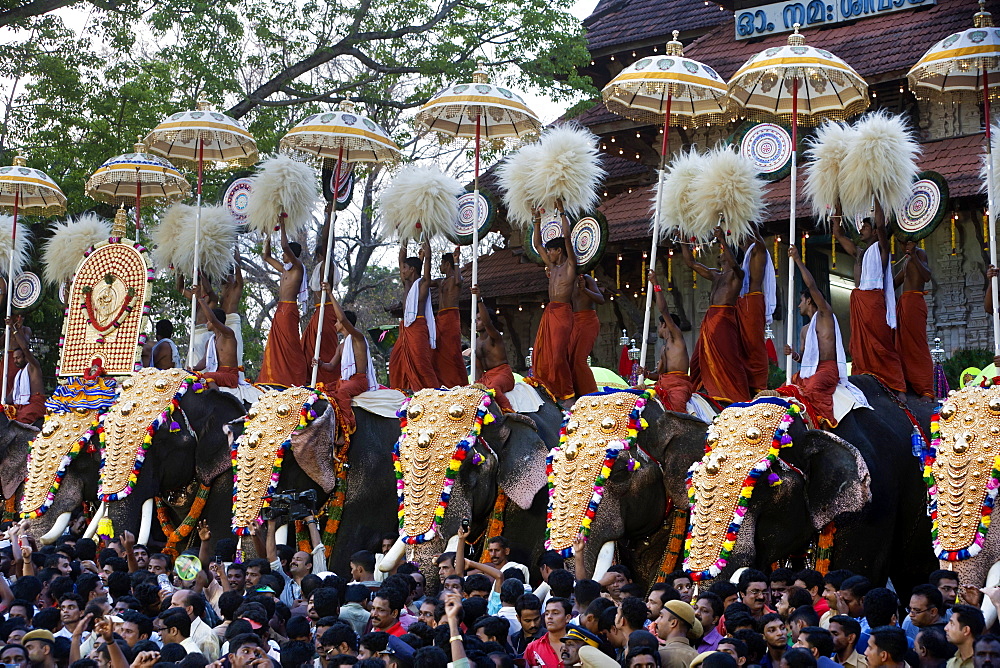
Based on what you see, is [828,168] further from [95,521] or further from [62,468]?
[62,468]

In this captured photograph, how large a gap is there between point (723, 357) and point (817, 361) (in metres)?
0.94

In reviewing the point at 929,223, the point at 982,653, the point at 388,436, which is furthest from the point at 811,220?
the point at 982,653

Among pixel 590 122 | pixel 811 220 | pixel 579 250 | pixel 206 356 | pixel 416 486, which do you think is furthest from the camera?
pixel 590 122

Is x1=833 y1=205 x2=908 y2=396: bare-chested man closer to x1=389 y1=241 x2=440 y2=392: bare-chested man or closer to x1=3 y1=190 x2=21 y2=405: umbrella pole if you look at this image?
x1=389 y1=241 x2=440 y2=392: bare-chested man

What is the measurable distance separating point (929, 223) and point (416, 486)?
4279mm

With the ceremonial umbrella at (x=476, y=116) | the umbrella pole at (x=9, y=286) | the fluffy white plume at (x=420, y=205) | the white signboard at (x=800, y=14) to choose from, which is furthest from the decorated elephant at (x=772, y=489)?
the white signboard at (x=800, y=14)

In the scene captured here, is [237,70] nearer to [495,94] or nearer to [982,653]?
[495,94]

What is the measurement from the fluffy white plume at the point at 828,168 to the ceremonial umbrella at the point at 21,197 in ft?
26.9

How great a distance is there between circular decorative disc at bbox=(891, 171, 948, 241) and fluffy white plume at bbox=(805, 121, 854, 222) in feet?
1.70

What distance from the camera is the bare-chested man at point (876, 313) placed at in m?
10.5

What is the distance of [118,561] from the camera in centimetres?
934

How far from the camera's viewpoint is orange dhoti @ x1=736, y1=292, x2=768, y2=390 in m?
11.1

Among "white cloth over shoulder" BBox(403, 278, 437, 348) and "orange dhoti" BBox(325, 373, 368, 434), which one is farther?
"white cloth over shoulder" BBox(403, 278, 437, 348)

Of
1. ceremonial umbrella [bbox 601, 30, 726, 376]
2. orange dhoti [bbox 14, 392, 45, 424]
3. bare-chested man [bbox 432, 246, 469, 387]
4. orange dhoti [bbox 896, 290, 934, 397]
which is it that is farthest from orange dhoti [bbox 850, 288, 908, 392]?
orange dhoti [bbox 14, 392, 45, 424]
